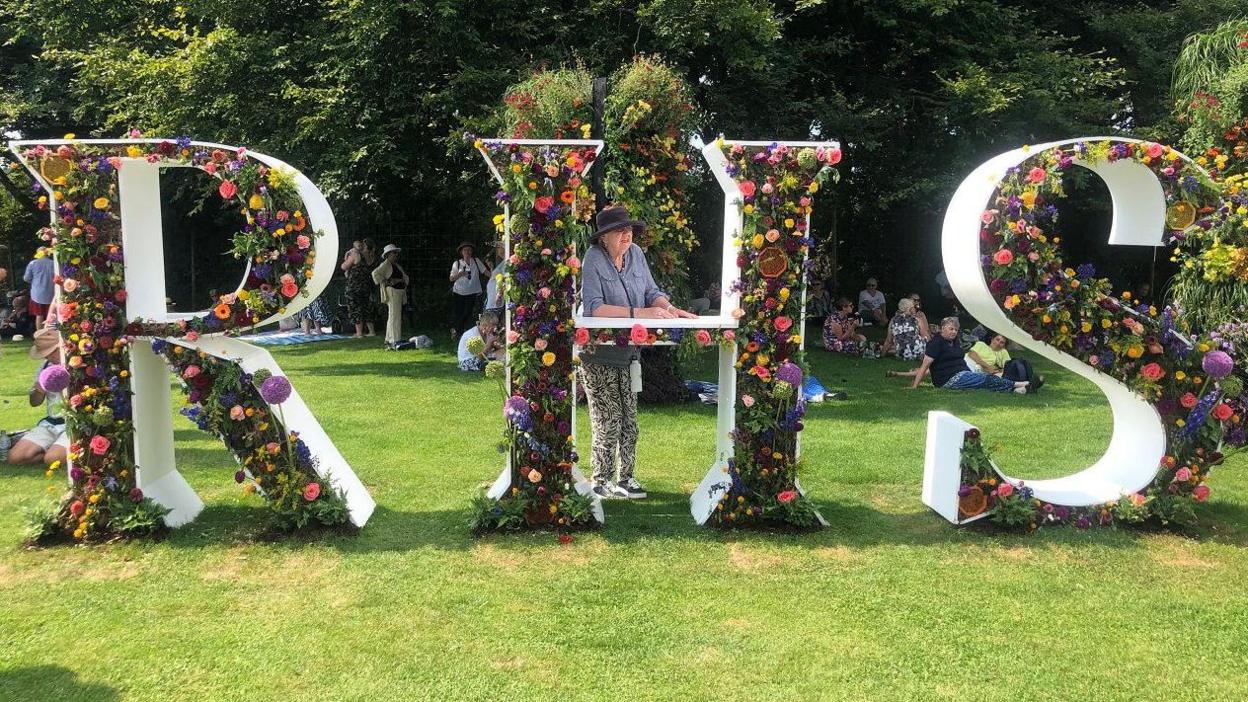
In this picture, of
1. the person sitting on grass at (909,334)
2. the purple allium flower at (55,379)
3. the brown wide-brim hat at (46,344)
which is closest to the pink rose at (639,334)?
the purple allium flower at (55,379)

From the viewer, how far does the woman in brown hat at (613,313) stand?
5270mm

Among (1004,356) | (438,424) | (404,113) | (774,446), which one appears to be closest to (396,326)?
(404,113)

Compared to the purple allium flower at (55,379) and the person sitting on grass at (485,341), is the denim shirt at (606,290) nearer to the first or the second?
the purple allium flower at (55,379)

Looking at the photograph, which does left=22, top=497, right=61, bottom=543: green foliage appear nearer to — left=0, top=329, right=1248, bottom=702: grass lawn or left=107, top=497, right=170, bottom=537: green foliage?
left=0, top=329, right=1248, bottom=702: grass lawn

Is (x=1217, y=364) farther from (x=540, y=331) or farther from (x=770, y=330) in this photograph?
(x=540, y=331)

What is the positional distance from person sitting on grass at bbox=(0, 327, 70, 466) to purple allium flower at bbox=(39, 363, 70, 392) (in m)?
1.56

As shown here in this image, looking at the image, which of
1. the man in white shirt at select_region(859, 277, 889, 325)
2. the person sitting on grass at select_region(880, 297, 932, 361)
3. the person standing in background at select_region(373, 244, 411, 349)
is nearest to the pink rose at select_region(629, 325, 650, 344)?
the person sitting on grass at select_region(880, 297, 932, 361)

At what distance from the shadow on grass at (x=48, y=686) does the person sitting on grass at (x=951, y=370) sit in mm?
8149

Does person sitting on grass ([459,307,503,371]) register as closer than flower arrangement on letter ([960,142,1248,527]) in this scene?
No

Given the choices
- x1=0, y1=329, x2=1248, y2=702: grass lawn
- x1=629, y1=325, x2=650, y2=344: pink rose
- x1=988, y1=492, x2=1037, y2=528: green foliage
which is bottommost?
x1=0, y1=329, x2=1248, y2=702: grass lawn

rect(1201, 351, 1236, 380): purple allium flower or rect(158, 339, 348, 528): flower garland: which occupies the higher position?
rect(1201, 351, 1236, 380): purple allium flower

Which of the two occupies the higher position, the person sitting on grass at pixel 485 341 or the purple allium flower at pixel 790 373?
the purple allium flower at pixel 790 373

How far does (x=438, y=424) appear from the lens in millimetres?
7785

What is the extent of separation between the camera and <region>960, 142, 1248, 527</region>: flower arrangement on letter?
480cm
